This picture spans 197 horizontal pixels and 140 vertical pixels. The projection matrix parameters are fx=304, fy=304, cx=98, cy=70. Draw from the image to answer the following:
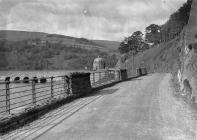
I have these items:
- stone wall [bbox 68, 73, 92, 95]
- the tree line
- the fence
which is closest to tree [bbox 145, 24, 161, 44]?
the tree line

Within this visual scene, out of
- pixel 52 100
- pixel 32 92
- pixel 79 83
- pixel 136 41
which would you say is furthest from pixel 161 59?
pixel 32 92

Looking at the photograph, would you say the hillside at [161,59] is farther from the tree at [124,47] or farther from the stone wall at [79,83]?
the stone wall at [79,83]

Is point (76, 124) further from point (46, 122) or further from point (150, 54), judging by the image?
point (150, 54)

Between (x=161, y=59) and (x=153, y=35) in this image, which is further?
(x=153, y=35)

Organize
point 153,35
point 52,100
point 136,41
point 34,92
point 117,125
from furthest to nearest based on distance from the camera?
point 136,41, point 153,35, point 52,100, point 34,92, point 117,125

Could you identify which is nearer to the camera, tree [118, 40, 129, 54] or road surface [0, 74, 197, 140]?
road surface [0, 74, 197, 140]

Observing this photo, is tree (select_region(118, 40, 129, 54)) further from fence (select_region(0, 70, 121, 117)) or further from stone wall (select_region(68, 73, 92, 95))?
stone wall (select_region(68, 73, 92, 95))

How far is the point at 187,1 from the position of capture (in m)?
84.6

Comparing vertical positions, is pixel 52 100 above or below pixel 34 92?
below

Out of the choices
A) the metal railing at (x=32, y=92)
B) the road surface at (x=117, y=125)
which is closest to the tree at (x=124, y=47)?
the metal railing at (x=32, y=92)

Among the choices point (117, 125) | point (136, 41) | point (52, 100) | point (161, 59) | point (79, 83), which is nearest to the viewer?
point (117, 125)

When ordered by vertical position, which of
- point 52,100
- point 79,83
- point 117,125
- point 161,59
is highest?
point 161,59

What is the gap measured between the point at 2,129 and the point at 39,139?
1809mm

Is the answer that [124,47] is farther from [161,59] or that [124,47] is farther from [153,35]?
[161,59]
